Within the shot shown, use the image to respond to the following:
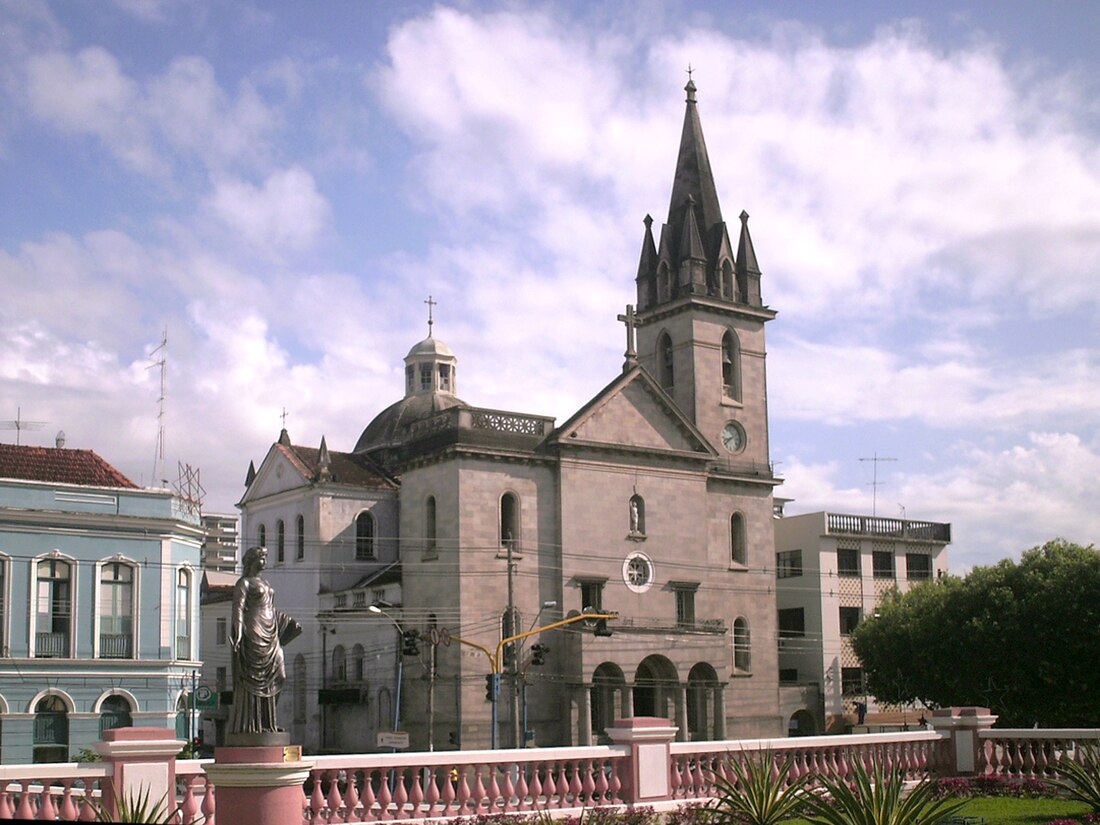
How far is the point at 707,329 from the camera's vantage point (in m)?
60.5

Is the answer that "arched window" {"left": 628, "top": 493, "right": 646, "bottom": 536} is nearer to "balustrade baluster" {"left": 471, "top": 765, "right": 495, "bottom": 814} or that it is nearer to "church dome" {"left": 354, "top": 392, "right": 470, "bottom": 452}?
"church dome" {"left": 354, "top": 392, "right": 470, "bottom": 452}

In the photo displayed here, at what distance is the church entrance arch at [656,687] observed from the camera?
173ft

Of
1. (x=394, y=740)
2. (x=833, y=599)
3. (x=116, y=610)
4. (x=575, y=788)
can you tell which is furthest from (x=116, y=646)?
(x=833, y=599)

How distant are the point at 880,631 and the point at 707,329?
15462mm

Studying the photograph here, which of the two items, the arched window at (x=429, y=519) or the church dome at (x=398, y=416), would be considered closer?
the arched window at (x=429, y=519)

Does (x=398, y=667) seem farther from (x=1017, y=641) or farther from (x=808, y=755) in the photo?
(x=808, y=755)

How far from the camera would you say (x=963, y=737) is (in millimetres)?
24250

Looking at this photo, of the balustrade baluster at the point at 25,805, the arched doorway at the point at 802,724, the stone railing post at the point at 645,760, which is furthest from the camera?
the arched doorway at the point at 802,724

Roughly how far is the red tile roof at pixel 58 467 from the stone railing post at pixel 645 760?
2133 centimetres

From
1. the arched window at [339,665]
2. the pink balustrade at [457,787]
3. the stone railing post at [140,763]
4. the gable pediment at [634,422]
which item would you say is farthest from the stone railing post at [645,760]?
the arched window at [339,665]

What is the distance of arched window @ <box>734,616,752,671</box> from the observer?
57.8 m

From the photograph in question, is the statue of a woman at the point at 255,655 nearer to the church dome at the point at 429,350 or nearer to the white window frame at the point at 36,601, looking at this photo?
the white window frame at the point at 36,601

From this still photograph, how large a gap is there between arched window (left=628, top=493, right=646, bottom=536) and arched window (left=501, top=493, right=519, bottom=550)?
5198 millimetres

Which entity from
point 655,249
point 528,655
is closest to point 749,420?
point 655,249
